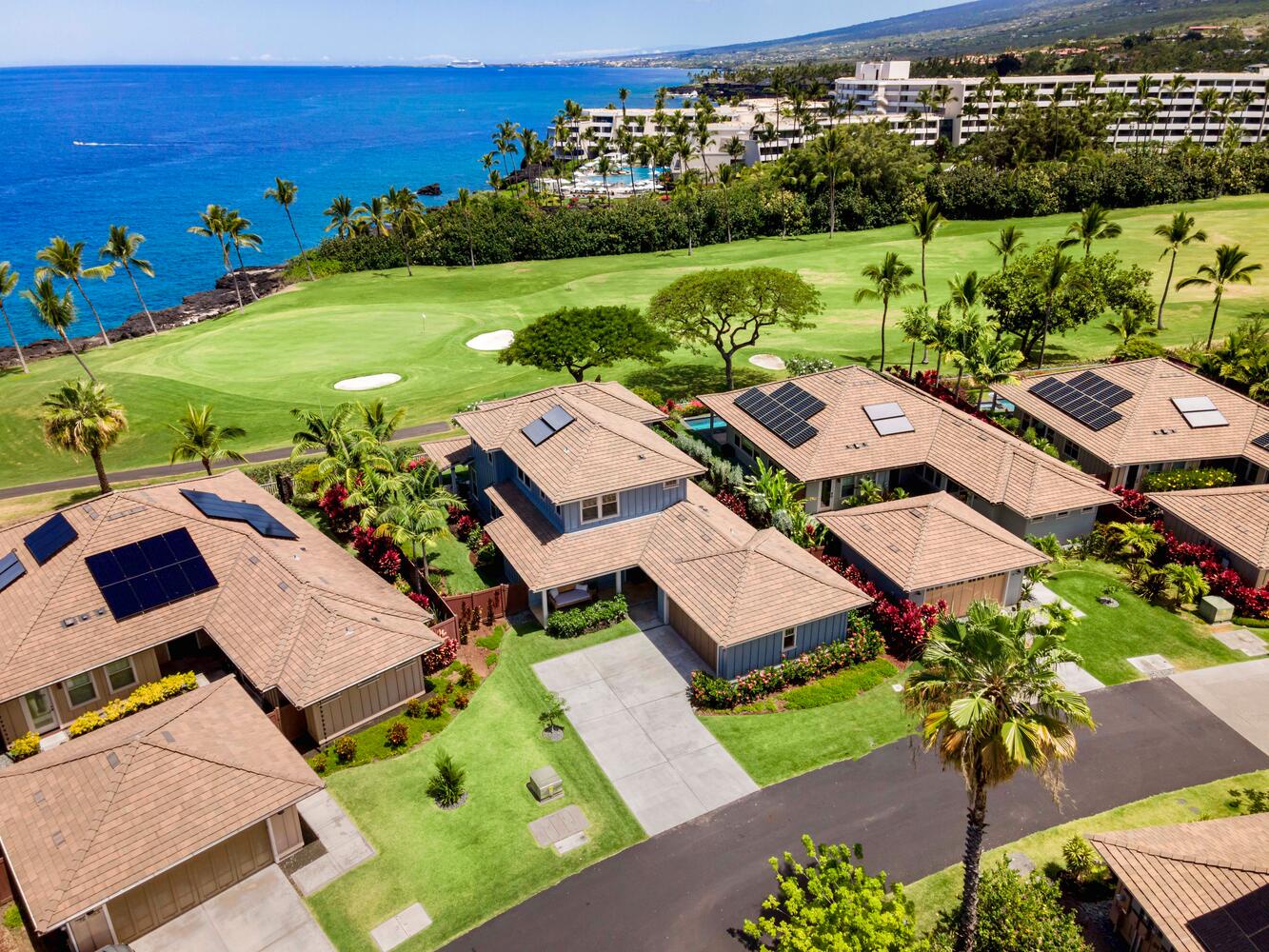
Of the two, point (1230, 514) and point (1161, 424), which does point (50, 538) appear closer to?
point (1230, 514)

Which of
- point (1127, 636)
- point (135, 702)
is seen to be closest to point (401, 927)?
point (135, 702)

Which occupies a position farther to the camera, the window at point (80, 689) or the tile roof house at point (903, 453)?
the tile roof house at point (903, 453)

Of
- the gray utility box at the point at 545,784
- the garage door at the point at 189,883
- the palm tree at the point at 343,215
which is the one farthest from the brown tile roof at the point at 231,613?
the palm tree at the point at 343,215

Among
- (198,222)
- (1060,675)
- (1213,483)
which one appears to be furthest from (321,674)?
(198,222)

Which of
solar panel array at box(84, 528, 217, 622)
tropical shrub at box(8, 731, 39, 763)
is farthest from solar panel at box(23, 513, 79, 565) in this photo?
tropical shrub at box(8, 731, 39, 763)

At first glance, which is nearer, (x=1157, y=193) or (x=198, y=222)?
(x=1157, y=193)

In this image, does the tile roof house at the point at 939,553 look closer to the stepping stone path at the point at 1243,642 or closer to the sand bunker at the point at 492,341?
the stepping stone path at the point at 1243,642

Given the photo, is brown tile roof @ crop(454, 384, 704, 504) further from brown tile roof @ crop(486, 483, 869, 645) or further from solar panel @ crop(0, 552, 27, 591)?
solar panel @ crop(0, 552, 27, 591)

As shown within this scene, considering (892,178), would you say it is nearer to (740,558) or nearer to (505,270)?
(505,270)
